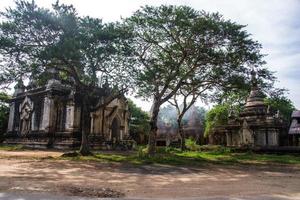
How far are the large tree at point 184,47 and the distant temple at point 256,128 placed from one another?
14.0m

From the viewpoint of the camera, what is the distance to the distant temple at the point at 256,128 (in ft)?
130

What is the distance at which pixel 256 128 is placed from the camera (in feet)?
131

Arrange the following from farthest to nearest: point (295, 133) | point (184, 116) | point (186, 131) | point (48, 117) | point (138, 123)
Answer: point (184, 116) < point (186, 131) < point (138, 123) < point (295, 133) < point (48, 117)

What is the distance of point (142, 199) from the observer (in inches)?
370

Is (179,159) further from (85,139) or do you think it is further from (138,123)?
(138,123)

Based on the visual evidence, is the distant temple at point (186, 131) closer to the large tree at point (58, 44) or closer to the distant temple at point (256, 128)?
the distant temple at point (256, 128)

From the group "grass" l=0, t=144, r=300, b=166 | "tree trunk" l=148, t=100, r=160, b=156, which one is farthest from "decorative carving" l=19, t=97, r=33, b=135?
"tree trunk" l=148, t=100, r=160, b=156

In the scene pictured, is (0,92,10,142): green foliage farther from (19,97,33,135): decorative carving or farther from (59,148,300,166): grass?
(59,148,300,166): grass

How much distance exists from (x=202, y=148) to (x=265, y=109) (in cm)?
900

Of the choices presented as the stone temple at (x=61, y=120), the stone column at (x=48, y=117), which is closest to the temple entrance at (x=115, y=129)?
the stone temple at (x=61, y=120)

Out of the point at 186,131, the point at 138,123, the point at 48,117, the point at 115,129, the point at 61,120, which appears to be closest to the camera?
the point at 48,117

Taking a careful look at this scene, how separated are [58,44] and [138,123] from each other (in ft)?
136

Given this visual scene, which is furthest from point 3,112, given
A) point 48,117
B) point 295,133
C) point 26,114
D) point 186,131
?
point 295,133

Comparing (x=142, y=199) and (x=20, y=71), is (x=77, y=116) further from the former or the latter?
(x=142, y=199)
